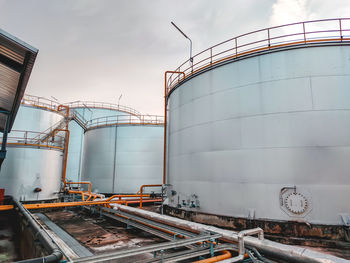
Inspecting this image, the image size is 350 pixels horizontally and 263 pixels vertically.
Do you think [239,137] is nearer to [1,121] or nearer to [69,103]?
[1,121]

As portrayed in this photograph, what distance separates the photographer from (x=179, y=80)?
11.5 metres

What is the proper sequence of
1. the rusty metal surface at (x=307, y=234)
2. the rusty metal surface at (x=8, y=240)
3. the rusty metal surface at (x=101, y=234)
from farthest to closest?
the rusty metal surface at (x=8, y=240)
the rusty metal surface at (x=101, y=234)
the rusty metal surface at (x=307, y=234)

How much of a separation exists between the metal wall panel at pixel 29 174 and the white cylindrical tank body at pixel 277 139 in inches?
418

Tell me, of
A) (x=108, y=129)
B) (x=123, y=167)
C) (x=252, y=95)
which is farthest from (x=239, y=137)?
(x=108, y=129)

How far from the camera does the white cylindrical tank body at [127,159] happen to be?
18.2 m

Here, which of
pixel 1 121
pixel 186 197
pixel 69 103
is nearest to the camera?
pixel 186 197

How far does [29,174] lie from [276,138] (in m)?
14.6

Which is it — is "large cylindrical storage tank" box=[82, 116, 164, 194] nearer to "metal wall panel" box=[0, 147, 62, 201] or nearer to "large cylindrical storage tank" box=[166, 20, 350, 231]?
"metal wall panel" box=[0, 147, 62, 201]

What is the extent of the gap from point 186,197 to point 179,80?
563 cm

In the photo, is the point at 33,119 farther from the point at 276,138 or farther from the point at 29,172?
the point at 276,138

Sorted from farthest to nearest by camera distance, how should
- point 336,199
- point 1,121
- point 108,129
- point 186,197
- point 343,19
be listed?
point 108,129 → point 1,121 → point 186,197 → point 343,19 → point 336,199

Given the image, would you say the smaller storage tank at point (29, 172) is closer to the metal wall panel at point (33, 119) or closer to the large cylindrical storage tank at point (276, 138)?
the metal wall panel at point (33, 119)

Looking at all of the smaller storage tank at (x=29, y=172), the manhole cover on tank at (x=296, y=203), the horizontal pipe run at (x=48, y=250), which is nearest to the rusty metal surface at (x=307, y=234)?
the manhole cover on tank at (x=296, y=203)

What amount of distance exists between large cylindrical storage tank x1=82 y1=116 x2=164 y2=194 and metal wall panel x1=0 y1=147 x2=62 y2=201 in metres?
3.95
